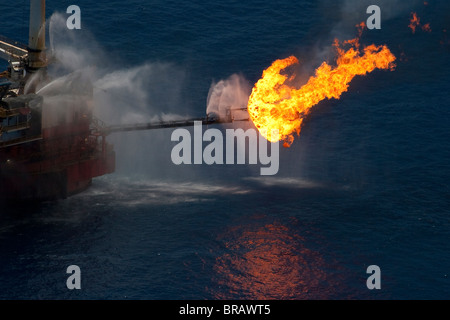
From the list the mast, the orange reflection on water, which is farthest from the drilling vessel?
the orange reflection on water

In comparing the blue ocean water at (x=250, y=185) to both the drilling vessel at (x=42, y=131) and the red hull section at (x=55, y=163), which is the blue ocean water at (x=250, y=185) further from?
the drilling vessel at (x=42, y=131)

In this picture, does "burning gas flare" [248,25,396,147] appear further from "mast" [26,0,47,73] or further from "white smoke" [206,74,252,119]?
"mast" [26,0,47,73]

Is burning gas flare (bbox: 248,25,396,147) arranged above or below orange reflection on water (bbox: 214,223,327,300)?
above

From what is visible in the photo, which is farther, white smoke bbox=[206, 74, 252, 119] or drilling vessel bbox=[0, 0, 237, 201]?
white smoke bbox=[206, 74, 252, 119]

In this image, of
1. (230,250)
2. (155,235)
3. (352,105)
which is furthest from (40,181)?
(352,105)

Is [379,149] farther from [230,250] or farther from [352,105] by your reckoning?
[230,250]

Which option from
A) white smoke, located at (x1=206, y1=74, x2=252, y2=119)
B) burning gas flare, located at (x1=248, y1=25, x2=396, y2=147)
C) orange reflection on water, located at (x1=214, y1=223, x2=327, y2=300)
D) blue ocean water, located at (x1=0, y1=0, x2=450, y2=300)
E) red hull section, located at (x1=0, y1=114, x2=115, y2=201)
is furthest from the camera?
white smoke, located at (x1=206, y1=74, x2=252, y2=119)

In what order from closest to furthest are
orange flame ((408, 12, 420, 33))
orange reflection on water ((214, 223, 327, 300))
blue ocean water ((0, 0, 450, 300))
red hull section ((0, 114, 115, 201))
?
orange reflection on water ((214, 223, 327, 300)) → blue ocean water ((0, 0, 450, 300)) → red hull section ((0, 114, 115, 201)) → orange flame ((408, 12, 420, 33))
